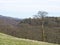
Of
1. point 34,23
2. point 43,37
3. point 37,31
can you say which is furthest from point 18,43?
point 34,23

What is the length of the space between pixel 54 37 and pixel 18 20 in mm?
13152

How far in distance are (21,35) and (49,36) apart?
3.54 m

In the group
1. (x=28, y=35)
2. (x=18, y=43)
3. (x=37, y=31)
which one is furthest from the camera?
(x=37, y=31)

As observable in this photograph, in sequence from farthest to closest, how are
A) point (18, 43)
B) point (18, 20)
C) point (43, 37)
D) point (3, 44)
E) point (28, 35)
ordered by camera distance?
point (18, 20) < point (28, 35) < point (43, 37) < point (18, 43) < point (3, 44)

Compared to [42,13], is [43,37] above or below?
below

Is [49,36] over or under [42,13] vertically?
under

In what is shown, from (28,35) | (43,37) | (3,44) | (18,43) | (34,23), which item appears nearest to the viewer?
(3,44)

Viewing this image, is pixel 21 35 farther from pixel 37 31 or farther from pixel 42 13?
pixel 42 13

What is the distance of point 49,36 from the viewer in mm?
27328

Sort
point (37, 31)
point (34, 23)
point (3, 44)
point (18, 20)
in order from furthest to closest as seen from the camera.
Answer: point (18, 20) → point (34, 23) → point (37, 31) → point (3, 44)

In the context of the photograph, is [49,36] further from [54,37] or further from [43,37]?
[43,37]

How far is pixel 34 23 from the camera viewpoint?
35.1 m

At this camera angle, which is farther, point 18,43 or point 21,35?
point 21,35


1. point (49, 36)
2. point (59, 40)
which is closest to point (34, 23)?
point (49, 36)
